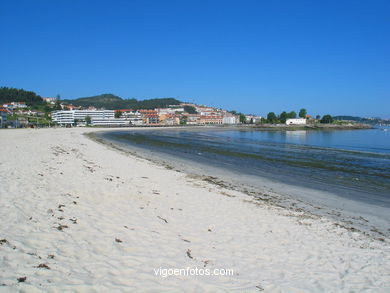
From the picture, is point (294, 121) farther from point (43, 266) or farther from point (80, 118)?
point (43, 266)

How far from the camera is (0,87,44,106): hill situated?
173 metres

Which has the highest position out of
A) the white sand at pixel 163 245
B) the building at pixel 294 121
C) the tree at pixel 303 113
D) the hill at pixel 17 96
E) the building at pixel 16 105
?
the hill at pixel 17 96

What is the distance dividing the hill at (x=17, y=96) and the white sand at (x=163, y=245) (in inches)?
7791

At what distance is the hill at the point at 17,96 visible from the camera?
17312 centimetres

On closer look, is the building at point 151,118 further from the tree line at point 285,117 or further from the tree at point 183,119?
the tree line at point 285,117

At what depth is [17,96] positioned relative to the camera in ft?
576

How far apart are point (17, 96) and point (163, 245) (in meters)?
205

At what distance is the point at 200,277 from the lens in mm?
4203

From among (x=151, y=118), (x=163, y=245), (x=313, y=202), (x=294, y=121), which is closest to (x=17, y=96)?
(x=151, y=118)

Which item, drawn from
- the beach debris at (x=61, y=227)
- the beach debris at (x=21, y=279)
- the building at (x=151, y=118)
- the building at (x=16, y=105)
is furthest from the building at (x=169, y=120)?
the beach debris at (x=21, y=279)

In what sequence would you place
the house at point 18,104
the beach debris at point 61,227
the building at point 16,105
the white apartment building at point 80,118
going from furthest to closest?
the house at point 18,104 → the building at point 16,105 → the white apartment building at point 80,118 → the beach debris at point 61,227

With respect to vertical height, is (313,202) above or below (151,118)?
below

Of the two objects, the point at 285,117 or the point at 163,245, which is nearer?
the point at 163,245

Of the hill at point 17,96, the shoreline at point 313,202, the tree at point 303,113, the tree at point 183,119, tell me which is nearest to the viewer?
the shoreline at point 313,202
